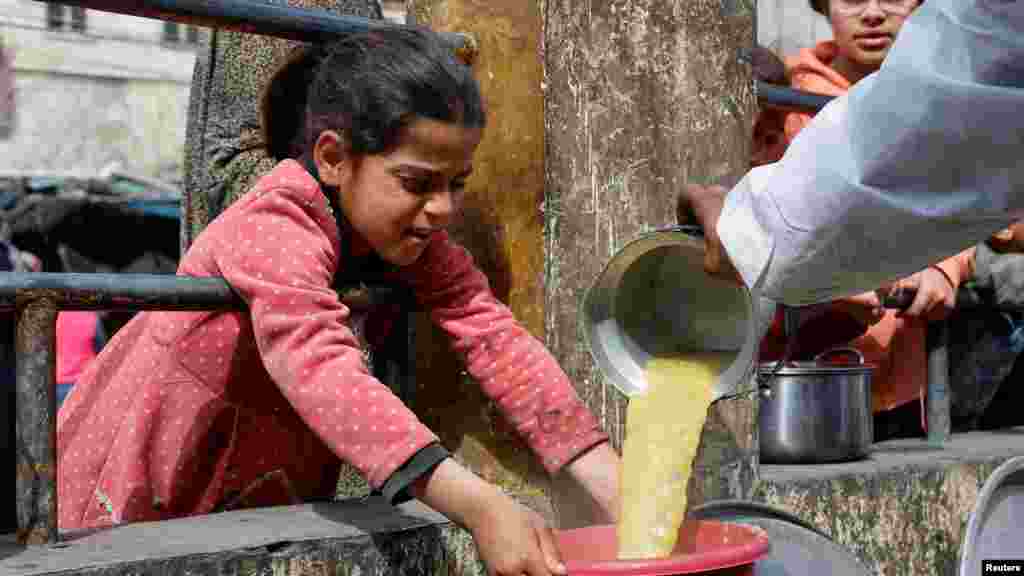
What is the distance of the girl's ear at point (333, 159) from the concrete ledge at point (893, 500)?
1.03m

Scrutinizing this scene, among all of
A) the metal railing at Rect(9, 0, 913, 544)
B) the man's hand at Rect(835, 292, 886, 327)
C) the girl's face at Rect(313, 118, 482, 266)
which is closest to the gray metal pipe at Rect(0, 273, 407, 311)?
the metal railing at Rect(9, 0, 913, 544)

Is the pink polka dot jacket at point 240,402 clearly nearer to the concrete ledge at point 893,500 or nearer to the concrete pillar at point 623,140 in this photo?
the concrete pillar at point 623,140

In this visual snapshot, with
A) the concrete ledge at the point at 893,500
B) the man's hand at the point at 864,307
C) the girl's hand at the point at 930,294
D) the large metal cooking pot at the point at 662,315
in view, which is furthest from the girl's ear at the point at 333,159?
the girl's hand at the point at 930,294

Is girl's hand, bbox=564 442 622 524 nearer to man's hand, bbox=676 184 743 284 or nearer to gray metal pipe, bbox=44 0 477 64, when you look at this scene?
man's hand, bbox=676 184 743 284

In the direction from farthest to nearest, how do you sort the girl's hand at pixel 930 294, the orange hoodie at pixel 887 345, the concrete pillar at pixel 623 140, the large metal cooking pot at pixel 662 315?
the orange hoodie at pixel 887 345, the girl's hand at pixel 930 294, the concrete pillar at pixel 623 140, the large metal cooking pot at pixel 662 315

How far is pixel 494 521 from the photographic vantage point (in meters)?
2.04

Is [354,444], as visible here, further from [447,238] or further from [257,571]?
[447,238]

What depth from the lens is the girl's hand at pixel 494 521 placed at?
1.95 metres

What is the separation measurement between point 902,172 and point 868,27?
243 centimetres

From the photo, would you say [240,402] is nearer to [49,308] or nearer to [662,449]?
[49,308]

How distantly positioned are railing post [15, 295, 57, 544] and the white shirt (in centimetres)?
95

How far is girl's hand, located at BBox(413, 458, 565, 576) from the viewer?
1948mm

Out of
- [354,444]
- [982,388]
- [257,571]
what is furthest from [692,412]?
[982,388]

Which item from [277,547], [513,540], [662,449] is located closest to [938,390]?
[662,449]
